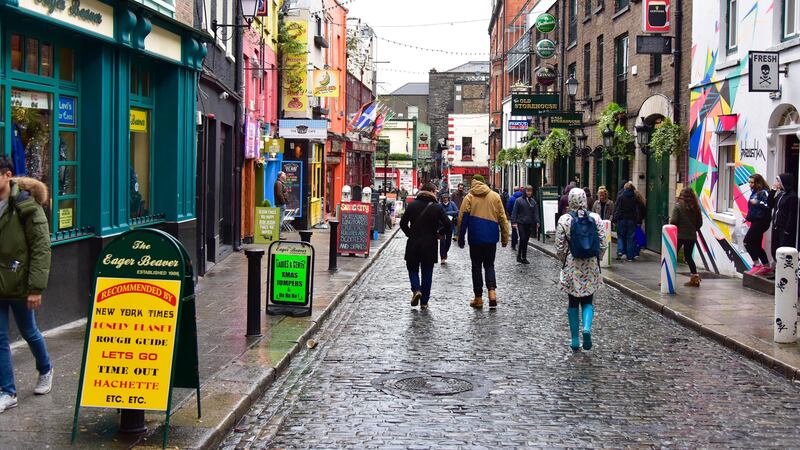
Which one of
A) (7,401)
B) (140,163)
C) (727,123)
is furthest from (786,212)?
(7,401)

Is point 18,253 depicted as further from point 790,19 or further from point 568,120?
point 568,120

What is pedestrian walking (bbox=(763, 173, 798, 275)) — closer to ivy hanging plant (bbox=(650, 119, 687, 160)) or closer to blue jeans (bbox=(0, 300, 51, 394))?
ivy hanging plant (bbox=(650, 119, 687, 160))

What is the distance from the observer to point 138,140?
1277 centimetres

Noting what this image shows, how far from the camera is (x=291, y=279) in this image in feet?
37.4

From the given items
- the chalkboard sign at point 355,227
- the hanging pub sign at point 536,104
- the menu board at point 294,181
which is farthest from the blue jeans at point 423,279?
the menu board at point 294,181

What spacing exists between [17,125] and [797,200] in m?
10.4

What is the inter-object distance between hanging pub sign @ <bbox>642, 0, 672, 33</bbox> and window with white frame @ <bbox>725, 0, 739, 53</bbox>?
3.03 metres

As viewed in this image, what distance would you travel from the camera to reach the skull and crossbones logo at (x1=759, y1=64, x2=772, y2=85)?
14422 millimetres

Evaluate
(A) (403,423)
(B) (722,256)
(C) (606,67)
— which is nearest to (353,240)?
(B) (722,256)

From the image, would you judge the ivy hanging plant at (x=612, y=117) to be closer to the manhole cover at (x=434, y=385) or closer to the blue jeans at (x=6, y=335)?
the manhole cover at (x=434, y=385)

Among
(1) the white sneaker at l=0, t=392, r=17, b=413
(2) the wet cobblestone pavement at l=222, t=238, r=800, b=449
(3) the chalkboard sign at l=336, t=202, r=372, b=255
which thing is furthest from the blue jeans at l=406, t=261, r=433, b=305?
(3) the chalkboard sign at l=336, t=202, r=372, b=255

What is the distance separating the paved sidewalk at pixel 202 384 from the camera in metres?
5.90

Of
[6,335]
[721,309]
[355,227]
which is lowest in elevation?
[721,309]

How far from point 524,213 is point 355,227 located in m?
3.73
